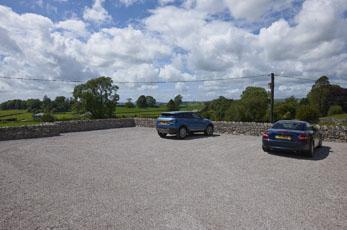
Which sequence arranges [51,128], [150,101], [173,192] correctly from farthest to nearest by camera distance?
1. [150,101]
2. [51,128]
3. [173,192]

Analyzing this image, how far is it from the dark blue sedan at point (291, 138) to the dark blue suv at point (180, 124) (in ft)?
17.3

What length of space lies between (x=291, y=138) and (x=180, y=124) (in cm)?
637

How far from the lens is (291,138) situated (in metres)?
8.05

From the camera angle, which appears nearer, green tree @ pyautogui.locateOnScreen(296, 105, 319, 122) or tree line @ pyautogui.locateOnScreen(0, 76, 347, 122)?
tree line @ pyautogui.locateOnScreen(0, 76, 347, 122)

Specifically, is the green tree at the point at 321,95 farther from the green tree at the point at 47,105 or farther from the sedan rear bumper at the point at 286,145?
the green tree at the point at 47,105

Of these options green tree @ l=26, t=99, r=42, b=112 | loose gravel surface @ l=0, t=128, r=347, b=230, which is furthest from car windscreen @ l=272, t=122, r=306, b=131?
green tree @ l=26, t=99, r=42, b=112

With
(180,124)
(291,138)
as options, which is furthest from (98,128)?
(291,138)

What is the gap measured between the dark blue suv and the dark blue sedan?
17.3 ft

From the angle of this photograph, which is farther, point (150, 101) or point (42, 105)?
point (150, 101)

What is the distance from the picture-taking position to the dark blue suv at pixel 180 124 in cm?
1286

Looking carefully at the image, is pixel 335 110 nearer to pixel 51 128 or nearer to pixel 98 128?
pixel 98 128

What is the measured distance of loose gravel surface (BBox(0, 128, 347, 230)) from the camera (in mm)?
3404

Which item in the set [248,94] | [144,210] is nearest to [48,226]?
[144,210]

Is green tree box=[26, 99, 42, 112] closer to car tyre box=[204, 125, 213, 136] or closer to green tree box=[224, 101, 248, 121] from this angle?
green tree box=[224, 101, 248, 121]
